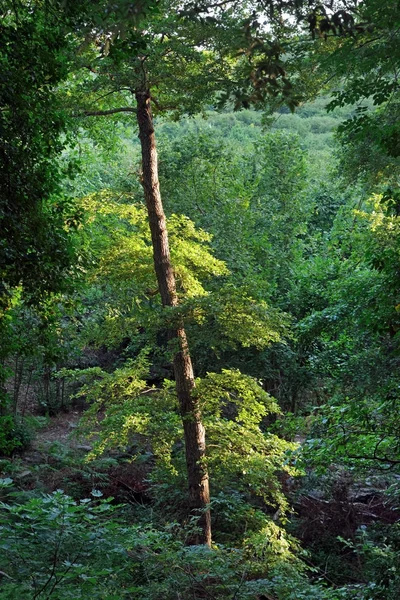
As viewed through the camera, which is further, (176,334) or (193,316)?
(176,334)

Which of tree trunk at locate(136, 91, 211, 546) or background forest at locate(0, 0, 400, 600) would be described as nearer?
background forest at locate(0, 0, 400, 600)

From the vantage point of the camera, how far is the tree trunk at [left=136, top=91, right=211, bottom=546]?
897 cm

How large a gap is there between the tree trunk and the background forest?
0.10ft

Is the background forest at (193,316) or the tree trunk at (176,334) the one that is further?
the tree trunk at (176,334)

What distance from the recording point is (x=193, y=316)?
858 centimetres

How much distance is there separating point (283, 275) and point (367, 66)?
9.90 meters

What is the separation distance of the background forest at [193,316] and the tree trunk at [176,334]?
3cm

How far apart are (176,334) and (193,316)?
2.06 feet

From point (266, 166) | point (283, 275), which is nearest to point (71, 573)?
point (283, 275)

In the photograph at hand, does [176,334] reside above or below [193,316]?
below

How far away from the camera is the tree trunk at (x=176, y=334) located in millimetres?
8969

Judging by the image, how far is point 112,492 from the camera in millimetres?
11930

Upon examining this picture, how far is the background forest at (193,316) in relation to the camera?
4.68 meters

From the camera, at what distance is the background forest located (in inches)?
184
